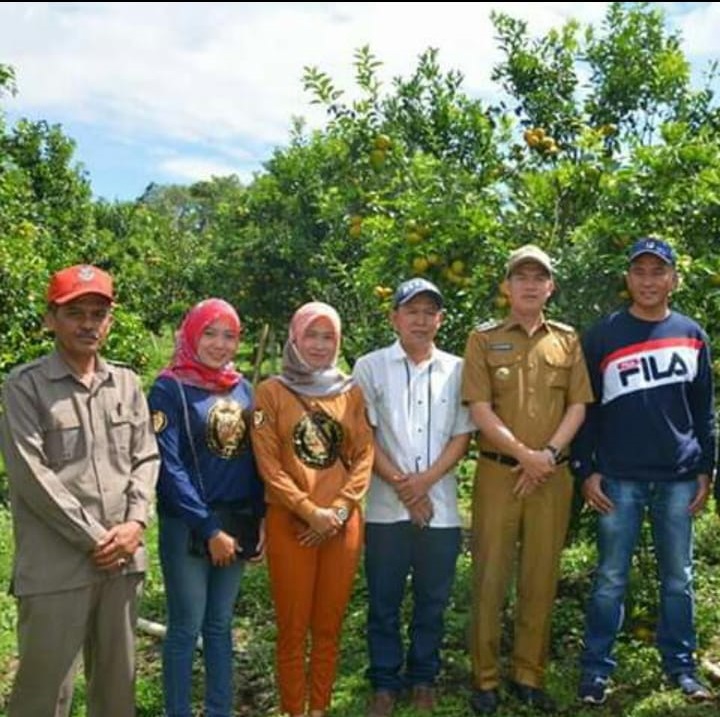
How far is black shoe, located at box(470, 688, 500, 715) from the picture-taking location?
4.14 m

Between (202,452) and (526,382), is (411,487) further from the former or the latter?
(202,452)

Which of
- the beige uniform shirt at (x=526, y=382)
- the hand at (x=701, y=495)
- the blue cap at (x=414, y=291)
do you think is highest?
the blue cap at (x=414, y=291)

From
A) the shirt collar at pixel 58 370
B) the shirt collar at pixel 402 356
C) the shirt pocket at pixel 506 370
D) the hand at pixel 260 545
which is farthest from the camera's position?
the shirt collar at pixel 402 356

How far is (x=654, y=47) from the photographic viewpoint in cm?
563

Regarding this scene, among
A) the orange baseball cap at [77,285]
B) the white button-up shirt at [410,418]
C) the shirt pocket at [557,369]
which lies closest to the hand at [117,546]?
the orange baseball cap at [77,285]

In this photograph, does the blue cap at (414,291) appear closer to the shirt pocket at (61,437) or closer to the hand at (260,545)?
the hand at (260,545)

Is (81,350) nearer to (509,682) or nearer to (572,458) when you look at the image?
(572,458)

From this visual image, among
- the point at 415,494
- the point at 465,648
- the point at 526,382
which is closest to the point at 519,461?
the point at 526,382

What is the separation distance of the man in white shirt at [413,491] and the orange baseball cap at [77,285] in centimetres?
125

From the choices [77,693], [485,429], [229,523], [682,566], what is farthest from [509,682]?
[77,693]

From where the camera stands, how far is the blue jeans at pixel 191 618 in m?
3.70

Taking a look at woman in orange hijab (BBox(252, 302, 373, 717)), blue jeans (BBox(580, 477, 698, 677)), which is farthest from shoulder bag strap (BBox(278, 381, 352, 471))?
blue jeans (BBox(580, 477, 698, 677))

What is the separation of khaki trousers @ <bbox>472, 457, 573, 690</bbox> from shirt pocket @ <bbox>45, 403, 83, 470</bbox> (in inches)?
70.7

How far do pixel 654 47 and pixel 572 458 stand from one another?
2857 mm
